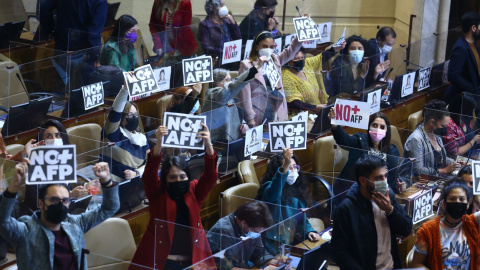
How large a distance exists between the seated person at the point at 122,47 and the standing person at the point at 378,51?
92.7 inches

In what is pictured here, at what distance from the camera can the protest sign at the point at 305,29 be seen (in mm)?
8375

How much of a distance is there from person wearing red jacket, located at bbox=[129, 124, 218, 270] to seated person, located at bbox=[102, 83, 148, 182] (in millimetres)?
791

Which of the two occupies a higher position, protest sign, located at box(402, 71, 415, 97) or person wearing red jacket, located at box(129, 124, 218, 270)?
person wearing red jacket, located at box(129, 124, 218, 270)

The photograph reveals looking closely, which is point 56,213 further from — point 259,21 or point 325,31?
point 325,31

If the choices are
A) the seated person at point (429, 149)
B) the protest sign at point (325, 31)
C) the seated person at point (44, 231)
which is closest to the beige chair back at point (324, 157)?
the seated person at point (429, 149)

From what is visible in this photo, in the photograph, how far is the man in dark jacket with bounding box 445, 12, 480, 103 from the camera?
8922 mm

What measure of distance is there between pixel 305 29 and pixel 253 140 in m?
1.90

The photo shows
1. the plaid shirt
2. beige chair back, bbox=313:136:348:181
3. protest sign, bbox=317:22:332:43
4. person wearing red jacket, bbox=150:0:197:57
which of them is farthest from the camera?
protest sign, bbox=317:22:332:43

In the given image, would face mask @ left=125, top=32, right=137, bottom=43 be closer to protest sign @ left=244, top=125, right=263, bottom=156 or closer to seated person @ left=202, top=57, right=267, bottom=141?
seated person @ left=202, top=57, right=267, bottom=141

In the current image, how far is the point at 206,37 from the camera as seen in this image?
346 inches

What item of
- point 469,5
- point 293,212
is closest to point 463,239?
point 293,212

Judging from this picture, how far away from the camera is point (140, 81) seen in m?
6.80

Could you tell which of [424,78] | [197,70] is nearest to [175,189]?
[197,70]

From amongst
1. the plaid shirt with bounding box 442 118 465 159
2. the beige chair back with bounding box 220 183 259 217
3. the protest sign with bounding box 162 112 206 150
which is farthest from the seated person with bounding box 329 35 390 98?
the protest sign with bounding box 162 112 206 150
